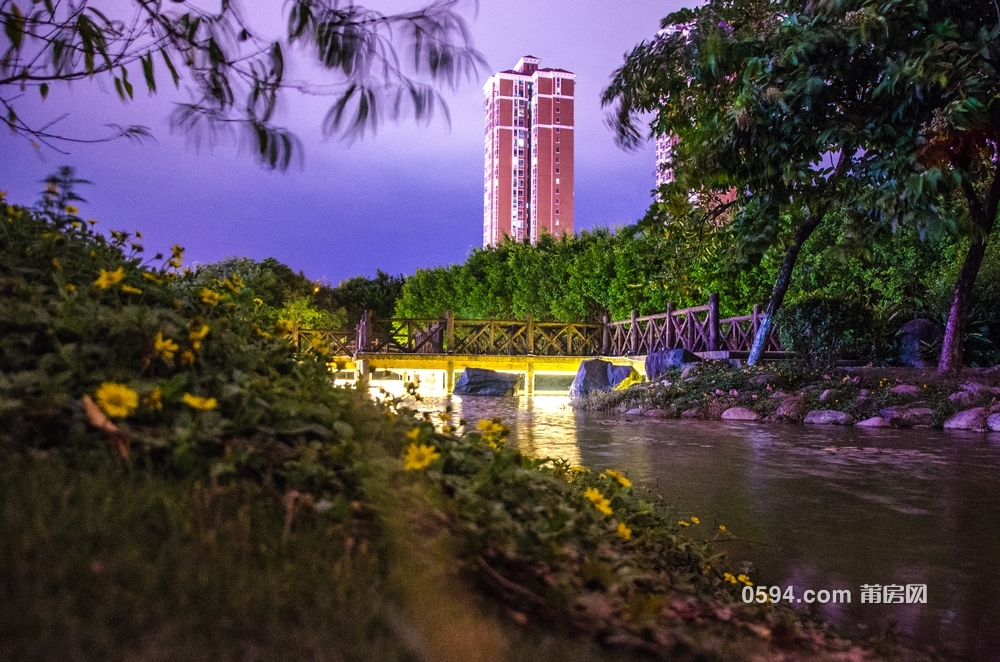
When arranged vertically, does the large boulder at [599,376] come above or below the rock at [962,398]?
above

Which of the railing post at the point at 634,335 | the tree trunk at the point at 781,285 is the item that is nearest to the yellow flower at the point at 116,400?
the tree trunk at the point at 781,285

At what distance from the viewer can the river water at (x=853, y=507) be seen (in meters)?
2.42

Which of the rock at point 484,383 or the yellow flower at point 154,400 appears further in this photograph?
the rock at point 484,383

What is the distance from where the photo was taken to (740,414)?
35.2 ft

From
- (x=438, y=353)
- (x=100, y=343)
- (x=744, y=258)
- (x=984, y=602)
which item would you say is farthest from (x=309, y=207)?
(x=438, y=353)

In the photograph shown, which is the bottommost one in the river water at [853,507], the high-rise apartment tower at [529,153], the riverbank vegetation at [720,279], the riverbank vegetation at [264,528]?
the river water at [853,507]

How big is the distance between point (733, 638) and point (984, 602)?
1401mm

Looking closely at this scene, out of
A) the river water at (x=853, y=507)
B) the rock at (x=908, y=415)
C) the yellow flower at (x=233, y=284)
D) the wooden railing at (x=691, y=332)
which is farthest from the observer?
the wooden railing at (x=691, y=332)

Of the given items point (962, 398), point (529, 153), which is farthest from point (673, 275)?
point (529, 153)

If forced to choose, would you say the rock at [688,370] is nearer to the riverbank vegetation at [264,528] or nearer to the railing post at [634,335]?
the railing post at [634,335]

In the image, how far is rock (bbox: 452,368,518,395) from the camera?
2022 cm

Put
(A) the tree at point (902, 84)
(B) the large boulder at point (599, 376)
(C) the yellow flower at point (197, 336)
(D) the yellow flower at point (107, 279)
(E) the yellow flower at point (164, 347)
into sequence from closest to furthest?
(E) the yellow flower at point (164, 347)
(C) the yellow flower at point (197, 336)
(D) the yellow flower at point (107, 279)
(A) the tree at point (902, 84)
(B) the large boulder at point (599, 376)

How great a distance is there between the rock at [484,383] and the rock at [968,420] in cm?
1236

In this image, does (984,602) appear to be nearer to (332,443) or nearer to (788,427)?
(332,443)
